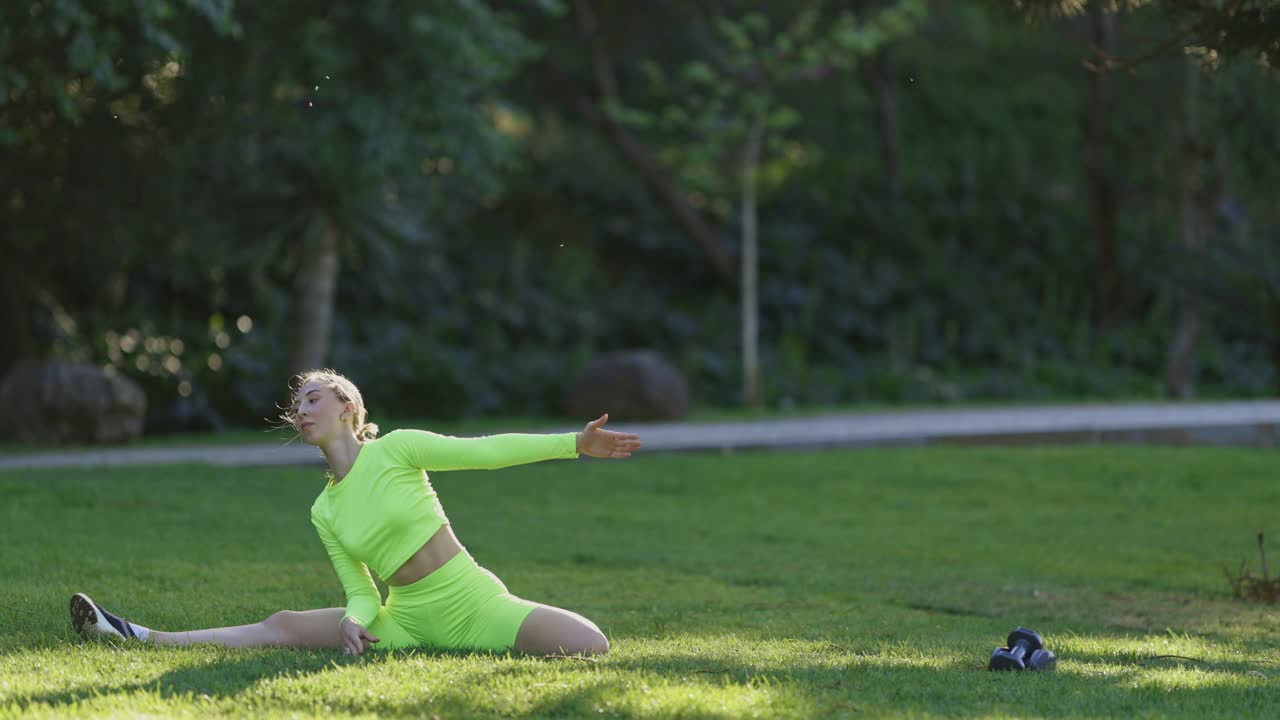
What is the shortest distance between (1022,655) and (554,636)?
1925 mm

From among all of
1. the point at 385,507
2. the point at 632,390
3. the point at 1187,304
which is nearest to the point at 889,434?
the point at 632,390

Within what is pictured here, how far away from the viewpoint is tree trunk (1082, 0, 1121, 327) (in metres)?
25.5

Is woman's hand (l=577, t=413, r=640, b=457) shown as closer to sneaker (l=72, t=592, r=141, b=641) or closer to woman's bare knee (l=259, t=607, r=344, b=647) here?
woman's bare knee (l=259, t=607, r=344, b=647)

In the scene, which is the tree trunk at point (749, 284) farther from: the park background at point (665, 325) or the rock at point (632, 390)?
the rock at point (632, 390)

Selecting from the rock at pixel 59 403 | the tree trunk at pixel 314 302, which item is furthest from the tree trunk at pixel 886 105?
the rock at pixel 59 403

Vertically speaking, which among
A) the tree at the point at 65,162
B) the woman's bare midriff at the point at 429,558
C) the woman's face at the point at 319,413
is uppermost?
the tree at the point at 65,162

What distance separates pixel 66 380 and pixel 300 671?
12.5 metres

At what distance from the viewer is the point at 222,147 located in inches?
742

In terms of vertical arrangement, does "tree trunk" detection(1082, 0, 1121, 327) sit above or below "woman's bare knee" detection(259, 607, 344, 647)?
above

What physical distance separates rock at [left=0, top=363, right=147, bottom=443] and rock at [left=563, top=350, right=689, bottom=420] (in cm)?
610

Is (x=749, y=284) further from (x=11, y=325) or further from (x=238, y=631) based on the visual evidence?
(x=238, y=631)

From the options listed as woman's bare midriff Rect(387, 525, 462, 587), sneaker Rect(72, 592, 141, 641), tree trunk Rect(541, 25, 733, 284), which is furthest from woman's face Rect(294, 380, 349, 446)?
tree trunk Rect(541, 25, 733, 284)

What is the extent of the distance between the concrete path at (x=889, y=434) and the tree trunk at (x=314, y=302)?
7.02ft

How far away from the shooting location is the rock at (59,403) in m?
16.9
